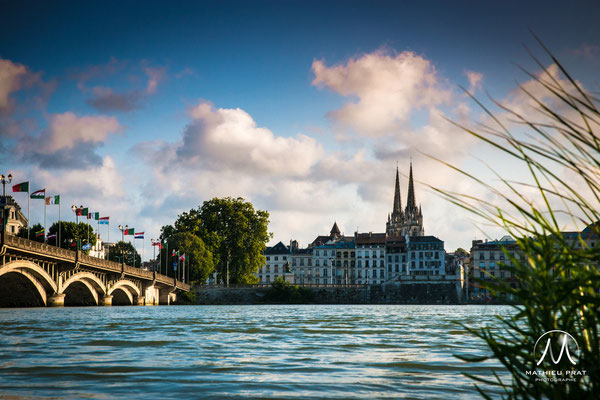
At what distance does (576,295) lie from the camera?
3219mm

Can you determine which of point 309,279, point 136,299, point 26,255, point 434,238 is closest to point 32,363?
point 26,255

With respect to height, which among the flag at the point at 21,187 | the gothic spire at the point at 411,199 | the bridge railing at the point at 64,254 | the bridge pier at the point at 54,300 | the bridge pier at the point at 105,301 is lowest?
the bridge pier at the point at 105,301

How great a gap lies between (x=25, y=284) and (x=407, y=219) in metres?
135

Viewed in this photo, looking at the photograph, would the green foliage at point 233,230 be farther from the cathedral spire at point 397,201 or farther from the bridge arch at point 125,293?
the cathedral spire at point 397,201

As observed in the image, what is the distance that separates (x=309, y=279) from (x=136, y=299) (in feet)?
196

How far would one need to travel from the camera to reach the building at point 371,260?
121 m

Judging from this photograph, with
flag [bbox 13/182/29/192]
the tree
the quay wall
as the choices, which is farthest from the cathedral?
flag [bbox 13/182/29/192]

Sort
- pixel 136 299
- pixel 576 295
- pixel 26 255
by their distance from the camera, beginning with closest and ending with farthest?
pixel 576 295
pixel 26 255
pixel 136 299

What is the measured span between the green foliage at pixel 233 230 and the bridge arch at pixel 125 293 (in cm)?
1611

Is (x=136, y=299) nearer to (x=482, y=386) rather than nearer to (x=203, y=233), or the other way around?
(x=203, y=233)

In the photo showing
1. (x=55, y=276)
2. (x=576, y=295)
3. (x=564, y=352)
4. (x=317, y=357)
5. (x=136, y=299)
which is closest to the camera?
(x=576, y=295)

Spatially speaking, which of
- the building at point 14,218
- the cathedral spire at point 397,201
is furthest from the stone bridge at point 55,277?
the cathedral spire at point 397,201

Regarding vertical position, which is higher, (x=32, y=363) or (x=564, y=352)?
(x=564, y=352)

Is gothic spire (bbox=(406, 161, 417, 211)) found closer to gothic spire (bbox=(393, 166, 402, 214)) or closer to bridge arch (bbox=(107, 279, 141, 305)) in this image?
gothic spire (bbox=(393, 166, 402, 214))
